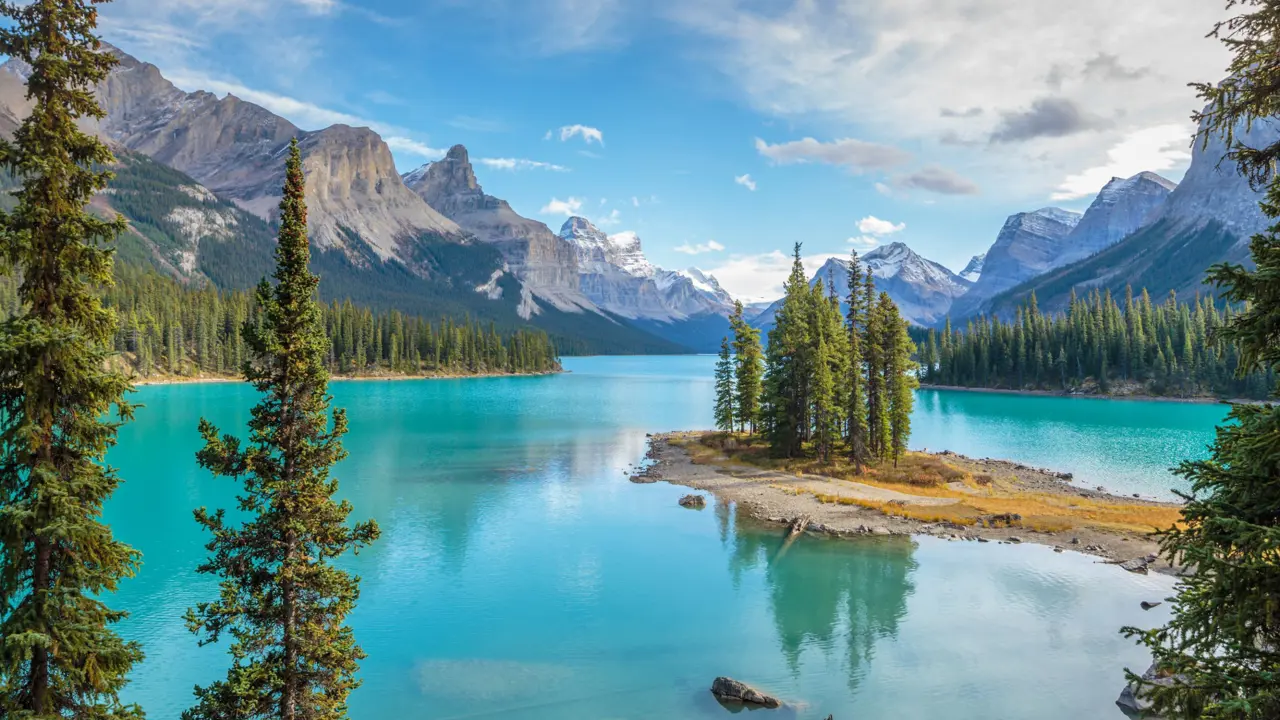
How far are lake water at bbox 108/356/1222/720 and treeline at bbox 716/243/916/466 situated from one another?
1625cm

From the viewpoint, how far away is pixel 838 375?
65625 millimetres

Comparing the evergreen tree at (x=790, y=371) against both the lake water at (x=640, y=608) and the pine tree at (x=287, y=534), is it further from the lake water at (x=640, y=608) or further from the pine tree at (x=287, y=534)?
the pine tree at (x=287, y=534)

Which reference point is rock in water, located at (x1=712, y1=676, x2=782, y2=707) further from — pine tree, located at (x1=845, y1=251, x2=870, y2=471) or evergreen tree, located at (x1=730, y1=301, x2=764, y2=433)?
evergreen tree, located at (x1=730, y1=301, x2=764, y2=433)

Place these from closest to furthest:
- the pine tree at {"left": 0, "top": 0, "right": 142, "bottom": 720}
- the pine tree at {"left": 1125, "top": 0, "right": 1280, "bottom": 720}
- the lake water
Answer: the pine tree at {"left": 1125, "top": 0, "right": 1280, "bottom": 720} < the pine tree at {"left": 0, "top": 0, "right": 142, "bottom": 720} < the lake water

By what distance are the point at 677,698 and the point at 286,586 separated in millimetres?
15393

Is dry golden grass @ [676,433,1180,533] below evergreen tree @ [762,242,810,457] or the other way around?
below

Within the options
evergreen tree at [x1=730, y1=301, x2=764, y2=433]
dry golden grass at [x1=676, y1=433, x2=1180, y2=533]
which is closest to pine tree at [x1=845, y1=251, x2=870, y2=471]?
dry golden grass at [x1=676, y1=433, x2=1180, y2=533]

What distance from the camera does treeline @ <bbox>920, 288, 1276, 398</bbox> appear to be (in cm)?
14100

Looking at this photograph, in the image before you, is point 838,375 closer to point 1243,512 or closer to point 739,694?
point 739,694

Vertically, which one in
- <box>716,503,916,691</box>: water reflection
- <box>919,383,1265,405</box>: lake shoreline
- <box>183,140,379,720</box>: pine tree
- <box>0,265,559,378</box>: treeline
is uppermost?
<box>0,265,559,378</box>: treeline

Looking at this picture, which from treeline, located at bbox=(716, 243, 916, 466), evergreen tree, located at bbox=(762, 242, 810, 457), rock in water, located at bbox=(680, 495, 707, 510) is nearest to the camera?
rock in water, located at bbox=(680, 495, 707, 510)

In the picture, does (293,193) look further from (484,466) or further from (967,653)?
(484,466)

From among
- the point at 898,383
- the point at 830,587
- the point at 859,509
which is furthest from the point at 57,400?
the point at 898,383

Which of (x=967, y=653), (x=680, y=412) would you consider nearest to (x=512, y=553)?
(x=967, y=653)
